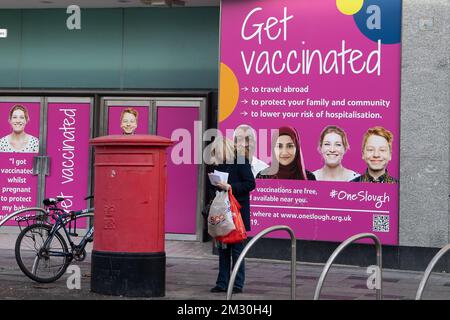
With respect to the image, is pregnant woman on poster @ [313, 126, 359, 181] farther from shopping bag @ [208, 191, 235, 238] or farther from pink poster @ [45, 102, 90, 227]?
pink poster @ [45, 102, 90, 227]

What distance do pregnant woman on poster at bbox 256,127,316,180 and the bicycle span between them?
342cm

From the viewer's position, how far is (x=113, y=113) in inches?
592

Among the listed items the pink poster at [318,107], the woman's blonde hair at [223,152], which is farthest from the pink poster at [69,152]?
the woman's blonde hair at [223,152]

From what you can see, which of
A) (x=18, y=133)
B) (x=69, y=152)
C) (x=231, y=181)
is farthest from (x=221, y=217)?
(x=18, y=133)

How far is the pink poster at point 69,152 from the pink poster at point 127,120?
0.44 meters

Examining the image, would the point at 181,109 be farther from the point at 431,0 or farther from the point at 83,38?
the point at 431,0

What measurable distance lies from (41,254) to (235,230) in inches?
93.9

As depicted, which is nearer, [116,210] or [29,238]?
[116,210]

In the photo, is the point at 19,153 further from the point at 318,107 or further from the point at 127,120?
the point at 318,107

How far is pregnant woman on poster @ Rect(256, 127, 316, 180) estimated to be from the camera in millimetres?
12570

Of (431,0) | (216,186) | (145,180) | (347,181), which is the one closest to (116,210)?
(145,180)

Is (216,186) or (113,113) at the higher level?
(113,113)
